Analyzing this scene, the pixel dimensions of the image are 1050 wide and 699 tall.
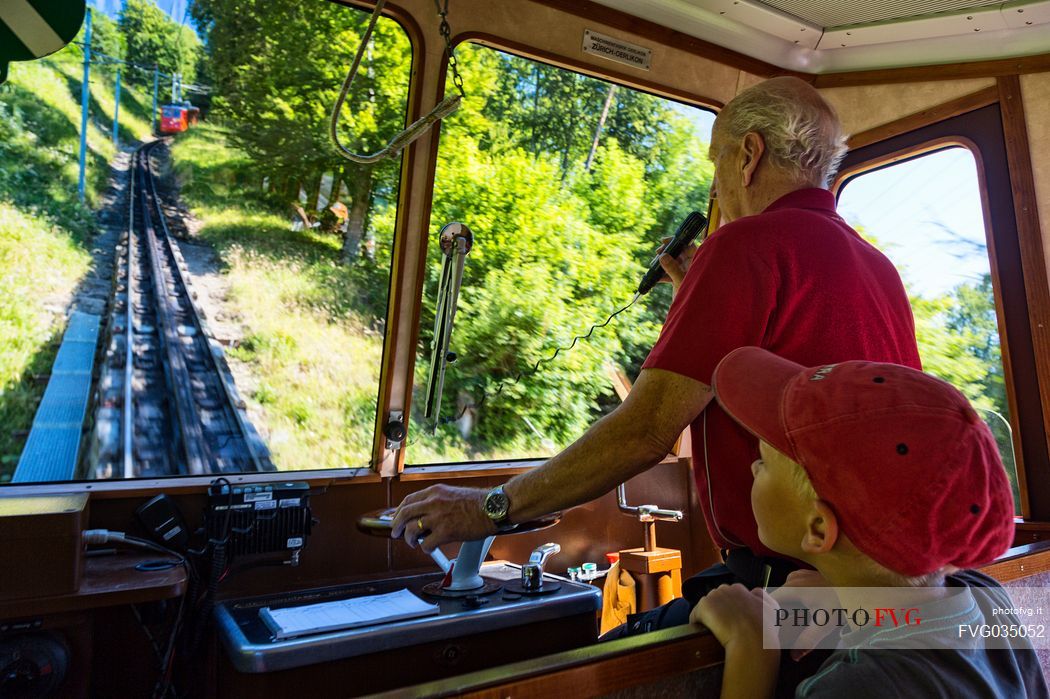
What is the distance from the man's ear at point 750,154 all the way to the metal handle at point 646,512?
1.75m

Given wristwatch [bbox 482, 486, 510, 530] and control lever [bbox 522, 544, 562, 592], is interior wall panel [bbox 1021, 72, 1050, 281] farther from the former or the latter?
wristwatch [bbox 482, 486, 510, 530]

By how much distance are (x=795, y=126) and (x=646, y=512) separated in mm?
2026

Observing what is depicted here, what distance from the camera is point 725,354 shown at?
4.21ft

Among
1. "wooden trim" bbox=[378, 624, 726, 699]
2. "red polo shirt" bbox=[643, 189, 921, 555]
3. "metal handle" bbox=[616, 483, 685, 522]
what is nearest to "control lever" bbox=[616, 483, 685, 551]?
"metal handle" bbox=[616, 483, 685, 522]

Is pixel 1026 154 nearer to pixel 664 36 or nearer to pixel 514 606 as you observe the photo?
pixel 664 36

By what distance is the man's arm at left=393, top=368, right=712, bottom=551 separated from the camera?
129 centimetres

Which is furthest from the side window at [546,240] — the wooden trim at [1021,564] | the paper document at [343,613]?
the wooden trim at [1021,564]

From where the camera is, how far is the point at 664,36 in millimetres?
2975

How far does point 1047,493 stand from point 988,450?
254cm

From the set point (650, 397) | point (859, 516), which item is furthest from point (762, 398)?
point (650, 397)

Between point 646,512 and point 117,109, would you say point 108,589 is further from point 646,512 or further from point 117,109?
point 646,512

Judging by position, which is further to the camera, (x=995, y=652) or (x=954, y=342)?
(x=954, y=342)

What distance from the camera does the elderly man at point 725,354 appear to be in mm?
1298

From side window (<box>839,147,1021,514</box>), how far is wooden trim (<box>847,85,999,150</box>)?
16 cm
